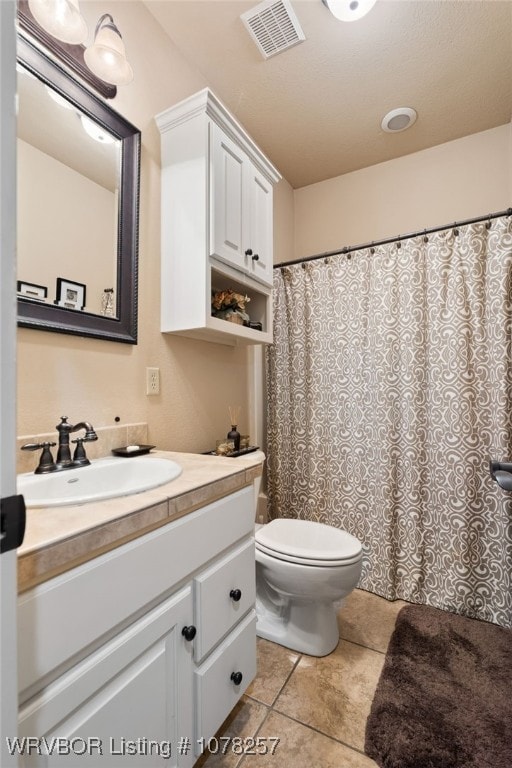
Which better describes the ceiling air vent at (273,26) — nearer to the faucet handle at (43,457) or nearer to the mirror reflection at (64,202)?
the mirror reflection at (64,202)

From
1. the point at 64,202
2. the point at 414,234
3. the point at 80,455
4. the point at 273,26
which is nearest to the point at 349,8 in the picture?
the point at 273,26

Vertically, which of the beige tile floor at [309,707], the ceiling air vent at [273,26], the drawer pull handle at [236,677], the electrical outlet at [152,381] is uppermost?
the ceiling air vent at [273,26]

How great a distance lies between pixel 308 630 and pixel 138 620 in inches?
40.7

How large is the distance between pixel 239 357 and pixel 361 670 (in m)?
1.57

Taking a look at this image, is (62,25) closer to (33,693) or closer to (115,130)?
(115,130)

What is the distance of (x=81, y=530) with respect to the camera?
0.58 m

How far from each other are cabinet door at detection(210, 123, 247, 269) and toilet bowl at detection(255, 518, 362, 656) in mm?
1254

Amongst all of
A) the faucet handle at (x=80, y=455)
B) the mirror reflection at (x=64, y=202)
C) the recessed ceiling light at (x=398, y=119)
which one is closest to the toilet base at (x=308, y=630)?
the faucet handle at (x=80, y=455)

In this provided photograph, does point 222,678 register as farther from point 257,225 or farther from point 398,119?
point 398,119

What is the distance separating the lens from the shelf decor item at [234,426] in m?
1.78

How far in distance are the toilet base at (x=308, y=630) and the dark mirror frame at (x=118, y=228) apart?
1.32m

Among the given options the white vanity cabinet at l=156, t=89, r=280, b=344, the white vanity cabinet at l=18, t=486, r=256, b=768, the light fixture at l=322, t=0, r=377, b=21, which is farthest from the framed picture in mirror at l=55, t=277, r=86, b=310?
the light fixture at l=322, t=0, r=377, b=21

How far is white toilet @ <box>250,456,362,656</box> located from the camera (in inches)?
52.4

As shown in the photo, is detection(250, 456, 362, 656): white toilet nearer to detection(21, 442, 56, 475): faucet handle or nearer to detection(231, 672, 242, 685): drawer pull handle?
detection(231, 672, 242, 685): drawer pull handle
